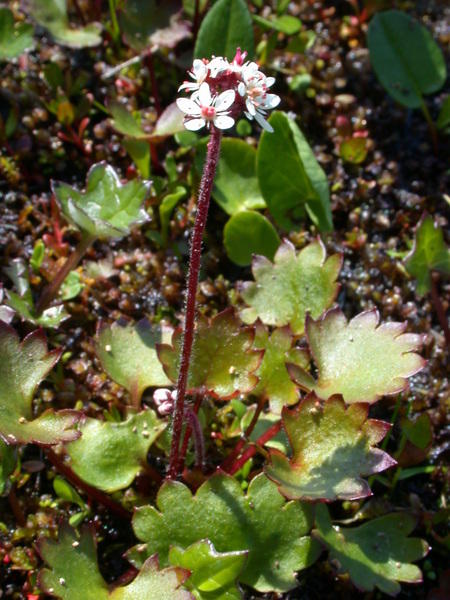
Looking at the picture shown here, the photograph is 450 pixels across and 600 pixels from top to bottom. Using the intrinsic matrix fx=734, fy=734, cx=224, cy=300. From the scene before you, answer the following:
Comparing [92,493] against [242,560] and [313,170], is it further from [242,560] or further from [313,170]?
[313,170]

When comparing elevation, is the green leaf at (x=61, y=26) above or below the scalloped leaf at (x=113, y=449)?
above

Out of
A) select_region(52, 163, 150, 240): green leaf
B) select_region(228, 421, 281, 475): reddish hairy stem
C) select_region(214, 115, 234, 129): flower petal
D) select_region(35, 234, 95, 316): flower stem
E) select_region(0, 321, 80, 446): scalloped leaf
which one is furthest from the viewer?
select_region(35, 234, 95, 316): flower stem

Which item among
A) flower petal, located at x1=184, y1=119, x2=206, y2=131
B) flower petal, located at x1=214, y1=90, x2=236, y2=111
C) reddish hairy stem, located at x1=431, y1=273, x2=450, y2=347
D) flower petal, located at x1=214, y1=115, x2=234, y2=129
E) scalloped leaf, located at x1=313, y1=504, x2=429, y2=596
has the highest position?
flower petal, located at x1=214, y1=90, x2=236, y2=111

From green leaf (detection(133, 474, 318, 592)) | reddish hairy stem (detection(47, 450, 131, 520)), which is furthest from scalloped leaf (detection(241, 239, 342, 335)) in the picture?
reddish hairy stem (detection(47, 450, 131, 520))

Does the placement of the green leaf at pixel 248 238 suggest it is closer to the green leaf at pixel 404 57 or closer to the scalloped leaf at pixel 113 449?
the scalloped leaf at pixel 113 449

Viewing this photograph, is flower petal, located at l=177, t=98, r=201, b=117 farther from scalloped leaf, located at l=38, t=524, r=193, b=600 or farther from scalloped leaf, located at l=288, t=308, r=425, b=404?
scalloped leaf, located at l=38, t=524, r=193, b=600

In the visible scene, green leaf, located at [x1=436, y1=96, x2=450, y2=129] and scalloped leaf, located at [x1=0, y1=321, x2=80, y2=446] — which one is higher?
green leaf, located at [x1=436, y1=96, x2=450, y2=129]

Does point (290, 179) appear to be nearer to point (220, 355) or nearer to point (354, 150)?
point (354, 150)

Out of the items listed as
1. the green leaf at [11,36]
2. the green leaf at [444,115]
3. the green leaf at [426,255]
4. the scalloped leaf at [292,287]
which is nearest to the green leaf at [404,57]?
the green leaf at [444,115]
